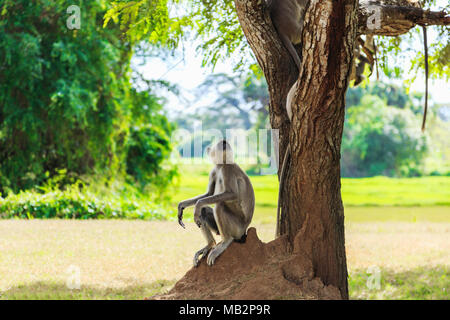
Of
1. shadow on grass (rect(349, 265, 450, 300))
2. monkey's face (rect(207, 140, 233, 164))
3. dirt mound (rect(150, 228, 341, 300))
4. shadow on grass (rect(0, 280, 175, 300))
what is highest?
monkey's face (rect(207, 140, 233, 164))

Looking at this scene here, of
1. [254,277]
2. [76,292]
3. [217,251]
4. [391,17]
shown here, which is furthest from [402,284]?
[76,292]

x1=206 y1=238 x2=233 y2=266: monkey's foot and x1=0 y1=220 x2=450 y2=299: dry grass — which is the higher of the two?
x1=206 y1=238 x2=233 y2=266: monkey's foot

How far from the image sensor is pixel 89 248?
6863 mm

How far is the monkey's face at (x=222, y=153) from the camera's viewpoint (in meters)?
3.84

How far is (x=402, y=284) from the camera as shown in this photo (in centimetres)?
550

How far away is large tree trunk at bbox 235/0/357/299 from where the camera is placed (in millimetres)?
3725

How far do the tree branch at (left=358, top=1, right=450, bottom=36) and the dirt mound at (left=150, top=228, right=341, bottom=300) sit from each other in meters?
2.21

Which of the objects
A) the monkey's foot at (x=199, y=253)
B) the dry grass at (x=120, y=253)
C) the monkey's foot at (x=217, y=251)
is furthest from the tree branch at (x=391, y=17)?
the dry grass at (x=120, y=253)

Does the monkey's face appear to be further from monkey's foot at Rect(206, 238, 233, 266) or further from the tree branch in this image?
the tree branch

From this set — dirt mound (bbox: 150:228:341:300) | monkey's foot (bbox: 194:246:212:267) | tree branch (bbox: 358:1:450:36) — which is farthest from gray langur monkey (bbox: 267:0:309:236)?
monkey's foot (bbox: 194:246:212:267)

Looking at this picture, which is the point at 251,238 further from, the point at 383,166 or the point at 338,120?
the point at 383,166

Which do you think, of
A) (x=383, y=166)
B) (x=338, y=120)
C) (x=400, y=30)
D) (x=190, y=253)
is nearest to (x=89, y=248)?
(x=190, y=253)

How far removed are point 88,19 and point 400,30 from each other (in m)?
8.17

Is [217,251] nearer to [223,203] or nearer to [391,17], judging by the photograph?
[223,203]
